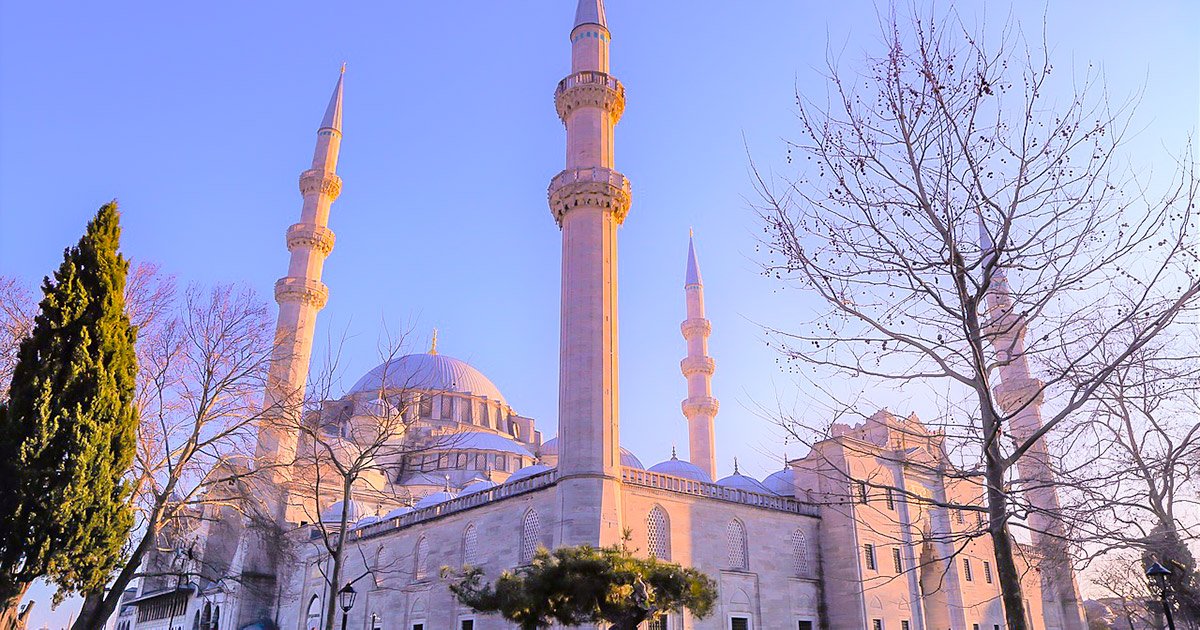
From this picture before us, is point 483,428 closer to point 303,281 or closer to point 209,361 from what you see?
point 303,281

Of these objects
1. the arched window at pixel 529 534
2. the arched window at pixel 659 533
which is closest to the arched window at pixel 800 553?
the arched window at pixel 659 533

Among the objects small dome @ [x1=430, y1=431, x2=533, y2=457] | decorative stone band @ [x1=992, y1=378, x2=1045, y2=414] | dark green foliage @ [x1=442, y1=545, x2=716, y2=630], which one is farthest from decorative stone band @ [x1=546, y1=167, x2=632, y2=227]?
small dome @ [x1=430, y1=431, x2=533, y2=457]

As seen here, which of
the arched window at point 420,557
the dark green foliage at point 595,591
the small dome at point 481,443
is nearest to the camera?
the dark green foliage at point 595,591

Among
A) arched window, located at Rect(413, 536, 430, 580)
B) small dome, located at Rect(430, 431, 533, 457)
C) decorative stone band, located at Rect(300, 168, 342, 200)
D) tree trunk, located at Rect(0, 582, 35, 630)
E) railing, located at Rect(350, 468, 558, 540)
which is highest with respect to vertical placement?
decorative stone band, located at Rect(300, 168, 342, 200)

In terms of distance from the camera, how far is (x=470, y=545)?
2739cm

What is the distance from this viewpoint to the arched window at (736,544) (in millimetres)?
26859

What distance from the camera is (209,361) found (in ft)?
54.6

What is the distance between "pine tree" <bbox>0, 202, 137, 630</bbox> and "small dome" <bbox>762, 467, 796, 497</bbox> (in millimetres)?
24963

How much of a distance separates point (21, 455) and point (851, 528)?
25053mm

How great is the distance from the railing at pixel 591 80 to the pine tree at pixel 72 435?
687 inches

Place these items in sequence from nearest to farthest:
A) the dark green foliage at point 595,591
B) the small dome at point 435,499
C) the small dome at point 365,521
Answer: the dark green foliage at point 595,591 → the small dome at point 365,521 → the small dome at point 435,499

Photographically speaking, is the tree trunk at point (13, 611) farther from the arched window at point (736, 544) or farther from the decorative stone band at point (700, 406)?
the decorative stone band at point (700, 406)

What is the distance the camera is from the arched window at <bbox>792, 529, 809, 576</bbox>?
28609 mm

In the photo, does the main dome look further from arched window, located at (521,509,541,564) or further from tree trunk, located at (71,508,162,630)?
tree trunk, located at (71,508,162,630)
